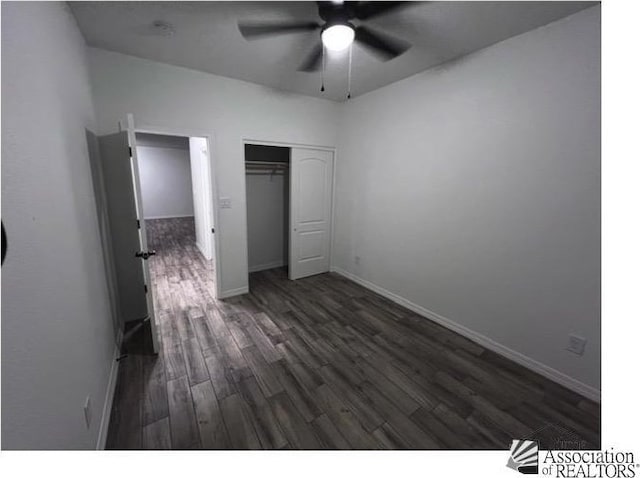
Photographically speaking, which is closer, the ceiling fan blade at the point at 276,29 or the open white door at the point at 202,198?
the ceiling fan blade at the point at 276,29

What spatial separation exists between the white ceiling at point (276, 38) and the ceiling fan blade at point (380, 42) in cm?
13

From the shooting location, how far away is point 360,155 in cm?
353

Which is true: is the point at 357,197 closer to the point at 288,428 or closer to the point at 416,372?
the point at 416,372

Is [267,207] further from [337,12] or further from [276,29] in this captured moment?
[337,12]

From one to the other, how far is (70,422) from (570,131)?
3.32 m

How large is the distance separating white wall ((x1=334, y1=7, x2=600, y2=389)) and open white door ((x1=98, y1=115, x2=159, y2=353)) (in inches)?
105

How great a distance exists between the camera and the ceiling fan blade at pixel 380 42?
1.74 meters

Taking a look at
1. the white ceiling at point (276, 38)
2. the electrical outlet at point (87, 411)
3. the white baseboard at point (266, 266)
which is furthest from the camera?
the white baseboard at point (266, 266)

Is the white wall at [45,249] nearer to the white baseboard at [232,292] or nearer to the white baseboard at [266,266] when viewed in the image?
the white baseboard at [232,292]

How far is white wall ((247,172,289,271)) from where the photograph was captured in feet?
13.9

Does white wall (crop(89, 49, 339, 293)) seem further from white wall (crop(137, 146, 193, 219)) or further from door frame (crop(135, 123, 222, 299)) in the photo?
white wall (crop(137, 146, 193, 219))

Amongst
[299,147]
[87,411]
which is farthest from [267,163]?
[87,411]

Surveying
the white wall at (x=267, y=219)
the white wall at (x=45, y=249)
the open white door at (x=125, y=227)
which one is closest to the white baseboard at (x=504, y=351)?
the white wall at (x=267, y=219)

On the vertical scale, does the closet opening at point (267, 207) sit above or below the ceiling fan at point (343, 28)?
below
